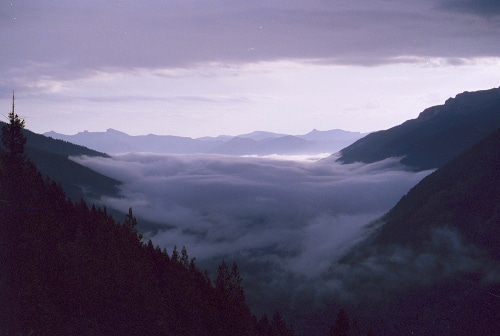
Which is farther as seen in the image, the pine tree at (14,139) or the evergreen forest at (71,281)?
the pine tree at (14,139)

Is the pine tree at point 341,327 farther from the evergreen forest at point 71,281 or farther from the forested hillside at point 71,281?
the forested hillside at point 71,281

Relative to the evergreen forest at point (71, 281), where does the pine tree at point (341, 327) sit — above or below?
below

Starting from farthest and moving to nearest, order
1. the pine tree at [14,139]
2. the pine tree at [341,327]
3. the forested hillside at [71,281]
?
the pine tree at [341,327] < the pine tree at [14,139] < the forested hillside at [71,281]

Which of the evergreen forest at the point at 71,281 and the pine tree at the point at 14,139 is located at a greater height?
the pine tree at the point at 14,139

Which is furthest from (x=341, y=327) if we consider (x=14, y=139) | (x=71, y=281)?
(x=14, y=139)

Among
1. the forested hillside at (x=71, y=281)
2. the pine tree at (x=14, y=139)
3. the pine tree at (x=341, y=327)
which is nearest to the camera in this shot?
the forested hillside at (x=71, y=281)

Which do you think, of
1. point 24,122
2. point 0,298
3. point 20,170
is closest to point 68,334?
point 0,298

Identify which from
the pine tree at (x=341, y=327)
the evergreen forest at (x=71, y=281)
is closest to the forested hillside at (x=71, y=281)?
the evergreen forest at (x=71, y=281)

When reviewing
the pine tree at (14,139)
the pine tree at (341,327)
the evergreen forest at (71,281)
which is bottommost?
the pine tree at (341,327)

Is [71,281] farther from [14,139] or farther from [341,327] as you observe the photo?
[341,327]

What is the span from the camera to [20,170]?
4134cm

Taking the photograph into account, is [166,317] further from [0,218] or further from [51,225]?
[0,218]

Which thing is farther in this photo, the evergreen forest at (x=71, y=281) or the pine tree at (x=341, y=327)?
the pine tree at (x=341, y=327)

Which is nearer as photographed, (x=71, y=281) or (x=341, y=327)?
(x=71, y=281)
